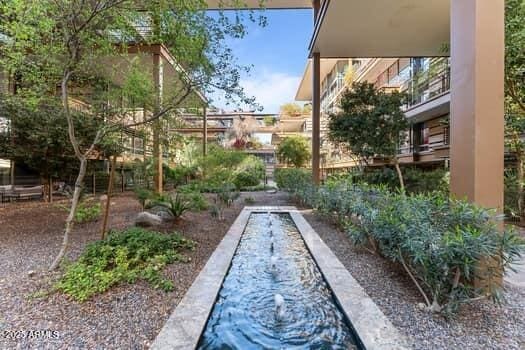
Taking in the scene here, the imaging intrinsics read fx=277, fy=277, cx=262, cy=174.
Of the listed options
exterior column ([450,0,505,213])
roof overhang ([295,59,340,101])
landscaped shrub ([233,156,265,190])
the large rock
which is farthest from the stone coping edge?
roof overhang ([295,59,340,101])

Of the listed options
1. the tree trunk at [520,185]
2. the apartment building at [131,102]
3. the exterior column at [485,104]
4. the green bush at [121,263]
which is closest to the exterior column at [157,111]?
the apartment building at [131,102]

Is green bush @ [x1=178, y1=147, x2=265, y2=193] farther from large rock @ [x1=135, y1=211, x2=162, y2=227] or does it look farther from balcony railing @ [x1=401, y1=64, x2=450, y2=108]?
balcony railing @ [x1=401, y1=64, x2=450, y2=108]

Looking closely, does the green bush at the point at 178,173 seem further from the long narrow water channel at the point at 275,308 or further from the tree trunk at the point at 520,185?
the tree trunk at the point at 520,185

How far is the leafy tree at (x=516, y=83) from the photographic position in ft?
19.6

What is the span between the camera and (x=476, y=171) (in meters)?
3.01

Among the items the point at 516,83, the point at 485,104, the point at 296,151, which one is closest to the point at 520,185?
the point at 516,83

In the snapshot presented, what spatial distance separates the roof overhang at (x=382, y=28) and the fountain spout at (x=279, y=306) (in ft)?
25.6

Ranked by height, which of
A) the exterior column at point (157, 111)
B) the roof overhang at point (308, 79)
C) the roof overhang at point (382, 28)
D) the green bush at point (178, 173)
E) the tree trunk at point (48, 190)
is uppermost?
the roof overhang at point (308, 79)

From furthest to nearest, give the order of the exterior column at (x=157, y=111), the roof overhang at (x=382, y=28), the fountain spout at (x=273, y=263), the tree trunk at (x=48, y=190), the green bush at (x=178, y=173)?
the green bush at (x=178, y=173) < the tree trunk at (x=48, y=190) < the roof overhang at (x=382, y=28) < the exterior column at (x=157, y=111) < the fountain spout at (x=273, y=263)

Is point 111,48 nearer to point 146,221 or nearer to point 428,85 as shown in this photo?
point 146,221

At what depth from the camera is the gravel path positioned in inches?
95.1

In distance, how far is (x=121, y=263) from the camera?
12.3ft

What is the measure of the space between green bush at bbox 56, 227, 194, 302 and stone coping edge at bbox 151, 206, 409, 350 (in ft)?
1.61

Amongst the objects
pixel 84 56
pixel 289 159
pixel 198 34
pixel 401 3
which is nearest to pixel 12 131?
pixel 84 56
